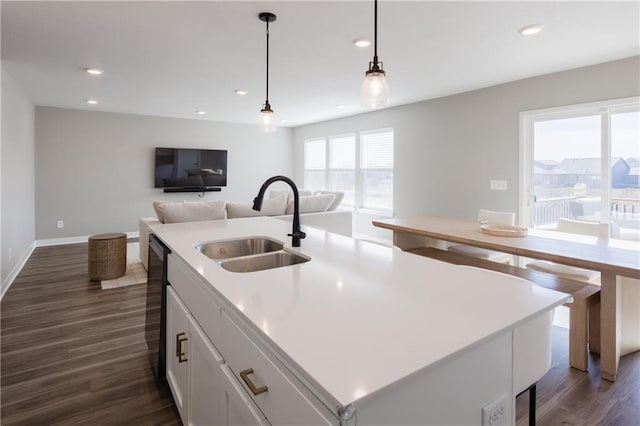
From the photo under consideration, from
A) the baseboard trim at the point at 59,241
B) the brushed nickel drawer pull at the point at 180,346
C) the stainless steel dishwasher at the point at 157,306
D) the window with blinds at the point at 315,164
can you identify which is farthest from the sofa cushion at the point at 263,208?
the baseboard trim at the point at 59,241

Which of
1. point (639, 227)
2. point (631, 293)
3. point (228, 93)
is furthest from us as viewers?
point (228, 93)

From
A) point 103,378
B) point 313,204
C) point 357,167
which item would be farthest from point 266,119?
point 357,167

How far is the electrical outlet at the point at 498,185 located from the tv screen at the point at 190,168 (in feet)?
17.6

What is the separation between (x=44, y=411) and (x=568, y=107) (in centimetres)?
523

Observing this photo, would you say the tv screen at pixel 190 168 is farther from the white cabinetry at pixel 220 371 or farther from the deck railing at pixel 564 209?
the deck railing at pixel 564 209

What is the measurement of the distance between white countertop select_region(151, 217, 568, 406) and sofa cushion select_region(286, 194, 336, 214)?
329 centimetres

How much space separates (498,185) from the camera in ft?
15.3

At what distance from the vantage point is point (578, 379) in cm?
220

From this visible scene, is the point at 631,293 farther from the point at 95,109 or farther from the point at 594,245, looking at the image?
the point at 95,109

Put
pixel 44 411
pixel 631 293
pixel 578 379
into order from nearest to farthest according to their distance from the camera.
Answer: pixel 44 411
pixel 578 379
pixel 631 293

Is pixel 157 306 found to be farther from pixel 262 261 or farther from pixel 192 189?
pixel 192 189

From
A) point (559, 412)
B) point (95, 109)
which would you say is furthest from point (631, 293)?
point (95, 109)

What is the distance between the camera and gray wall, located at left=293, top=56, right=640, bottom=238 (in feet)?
12.5

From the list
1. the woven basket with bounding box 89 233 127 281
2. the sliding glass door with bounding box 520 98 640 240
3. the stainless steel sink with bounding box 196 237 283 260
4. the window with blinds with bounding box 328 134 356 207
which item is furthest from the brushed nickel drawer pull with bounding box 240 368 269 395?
the window with blinds with bounding box 328 134 356 207
